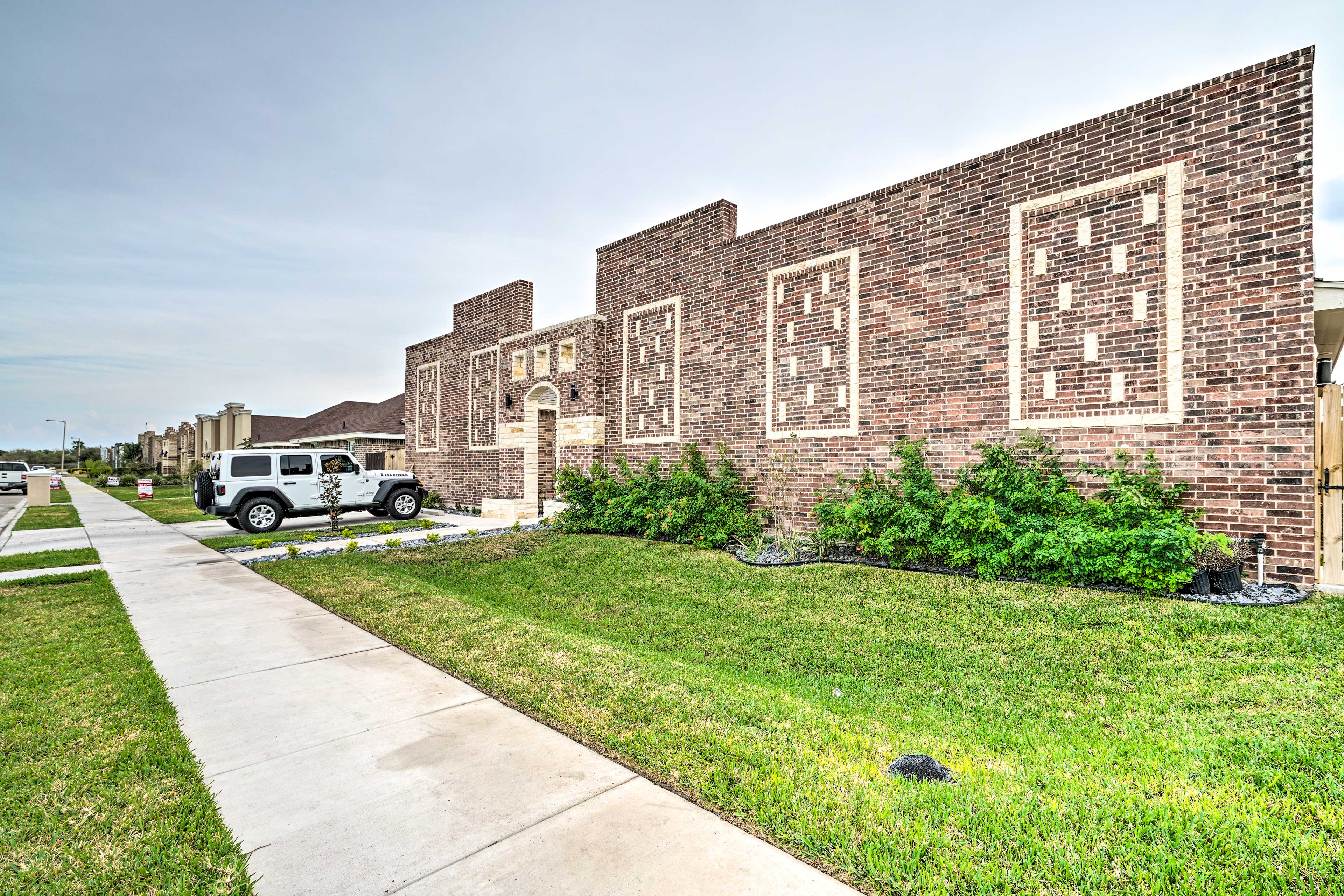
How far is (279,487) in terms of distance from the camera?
1376cm

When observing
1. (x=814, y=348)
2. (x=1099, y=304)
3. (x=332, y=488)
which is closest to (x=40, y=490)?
(x=332, y=488)

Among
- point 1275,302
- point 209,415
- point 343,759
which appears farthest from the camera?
point 209,415

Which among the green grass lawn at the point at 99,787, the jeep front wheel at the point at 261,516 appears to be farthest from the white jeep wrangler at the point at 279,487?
the green grass lawn at the point at 99,787

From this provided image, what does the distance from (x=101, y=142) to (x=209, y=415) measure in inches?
1413

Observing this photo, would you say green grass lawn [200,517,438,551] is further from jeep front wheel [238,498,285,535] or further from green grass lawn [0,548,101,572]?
green grass lawn [0,548,101,572]

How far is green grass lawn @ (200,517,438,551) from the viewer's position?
38.1ft

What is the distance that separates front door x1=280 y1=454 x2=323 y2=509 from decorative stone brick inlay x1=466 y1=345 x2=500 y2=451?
173 inches

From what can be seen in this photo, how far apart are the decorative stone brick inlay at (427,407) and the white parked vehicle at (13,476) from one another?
26896 millimetres

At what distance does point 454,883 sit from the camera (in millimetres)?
2223

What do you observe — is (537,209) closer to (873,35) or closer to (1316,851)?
(873,35)

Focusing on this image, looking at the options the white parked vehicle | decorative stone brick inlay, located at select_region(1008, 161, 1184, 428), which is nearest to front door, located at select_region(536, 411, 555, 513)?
decorative stone brick inlay, located at select_region(1008, 161, 1184, 428)

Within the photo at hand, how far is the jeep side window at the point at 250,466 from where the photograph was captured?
522 inches

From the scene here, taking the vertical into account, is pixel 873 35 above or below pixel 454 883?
above

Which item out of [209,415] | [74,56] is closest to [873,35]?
[74,56]
